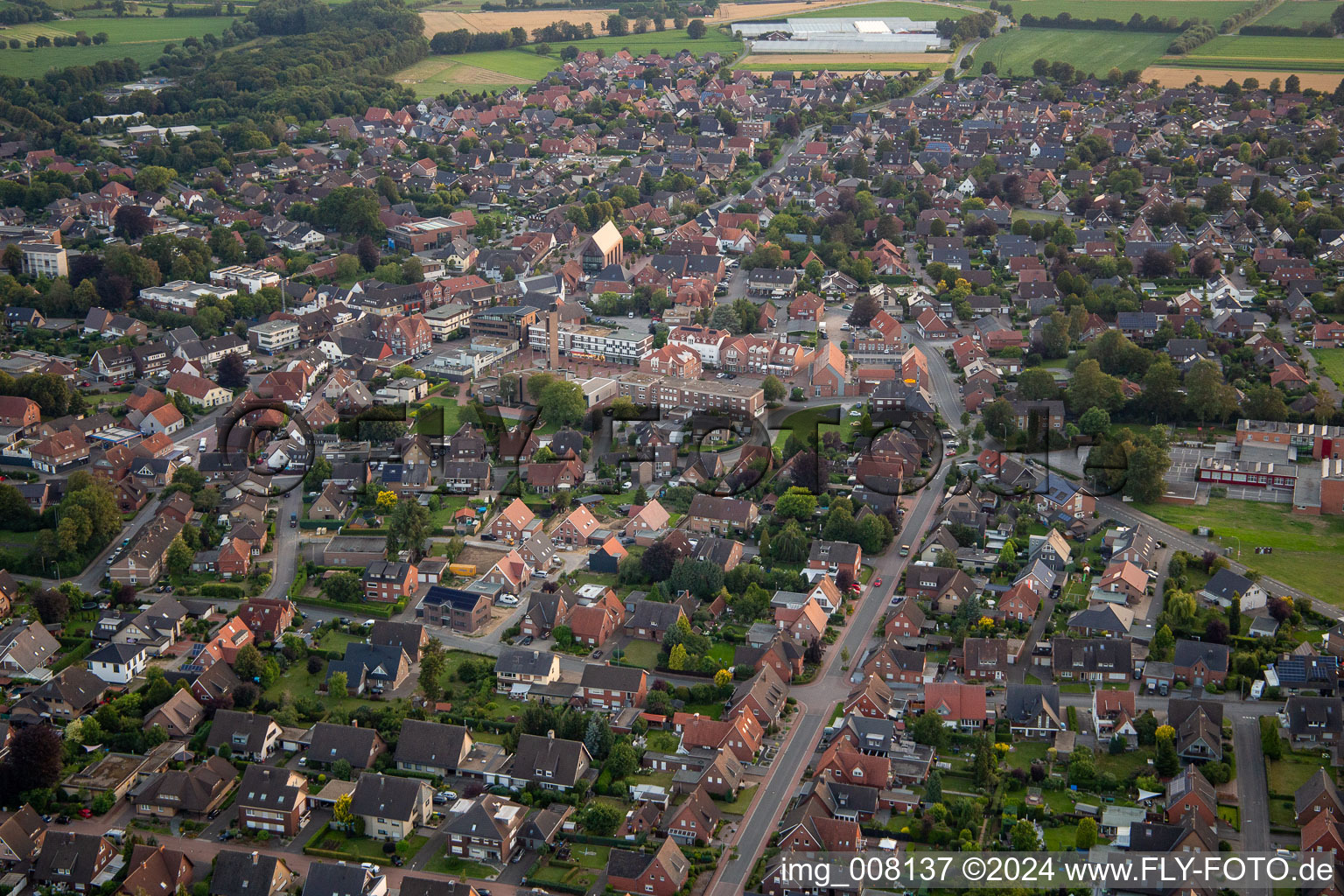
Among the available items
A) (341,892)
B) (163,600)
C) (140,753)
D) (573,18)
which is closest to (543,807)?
(341,892)

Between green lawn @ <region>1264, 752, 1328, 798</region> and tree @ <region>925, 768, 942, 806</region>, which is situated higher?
tree @ <region>925, 768, 942, 806</region>

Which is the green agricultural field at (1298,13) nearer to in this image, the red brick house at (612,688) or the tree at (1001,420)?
the tree at (1001,420)

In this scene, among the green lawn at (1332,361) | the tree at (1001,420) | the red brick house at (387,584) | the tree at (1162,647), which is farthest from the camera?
the green lawn at (1332,361)

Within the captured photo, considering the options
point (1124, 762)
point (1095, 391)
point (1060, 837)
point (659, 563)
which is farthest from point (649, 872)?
point (1095, 391)

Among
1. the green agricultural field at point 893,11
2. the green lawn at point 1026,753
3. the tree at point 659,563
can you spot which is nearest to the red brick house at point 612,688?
the tree at point 659,563

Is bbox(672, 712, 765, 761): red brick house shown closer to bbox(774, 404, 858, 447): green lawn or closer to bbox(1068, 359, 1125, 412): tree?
bbox(774, 404, 858, 447): green lawn

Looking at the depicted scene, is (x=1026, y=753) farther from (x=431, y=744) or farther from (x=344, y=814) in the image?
(x=344, y=814)

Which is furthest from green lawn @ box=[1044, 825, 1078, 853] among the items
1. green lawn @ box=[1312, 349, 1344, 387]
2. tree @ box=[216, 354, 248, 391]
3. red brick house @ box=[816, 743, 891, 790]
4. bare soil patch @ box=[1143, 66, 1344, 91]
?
bare soil patch @ box=[1143, 66, 1344, 91]
